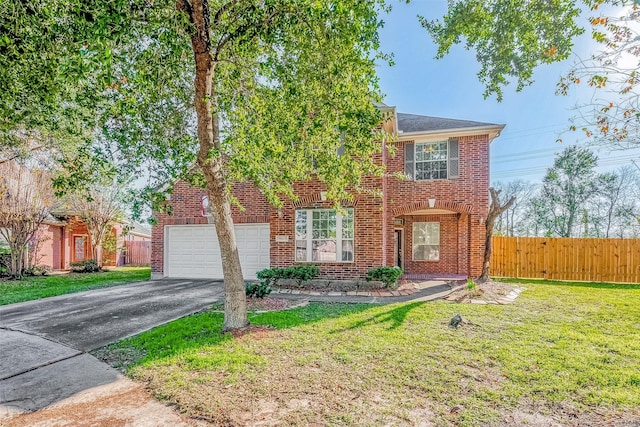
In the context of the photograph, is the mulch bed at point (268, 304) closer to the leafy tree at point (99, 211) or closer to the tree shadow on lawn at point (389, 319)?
the tree shadow on lawn at point (389, 319)

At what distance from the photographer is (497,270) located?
13461 mm

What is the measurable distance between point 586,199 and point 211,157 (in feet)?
85.7

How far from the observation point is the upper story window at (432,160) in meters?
11.9

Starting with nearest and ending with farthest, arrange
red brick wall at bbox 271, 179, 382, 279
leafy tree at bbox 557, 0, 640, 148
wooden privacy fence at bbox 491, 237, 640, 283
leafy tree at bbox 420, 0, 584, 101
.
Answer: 1. leafy tree at bbox 557, 0, 640, 148
2. leafy tree at bbox 420, 0, 584, 101
3. red brick wall at bbox 271, 179, 382, 279
4. wooden privacy fence at bbox 491, 237, 640, 283

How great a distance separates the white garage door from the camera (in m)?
11.9

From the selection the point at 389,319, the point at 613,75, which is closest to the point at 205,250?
the point at 389,319

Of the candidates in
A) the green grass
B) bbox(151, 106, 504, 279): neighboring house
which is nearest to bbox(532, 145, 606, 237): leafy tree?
bbox(151, 106, 504, 279): neighboring house

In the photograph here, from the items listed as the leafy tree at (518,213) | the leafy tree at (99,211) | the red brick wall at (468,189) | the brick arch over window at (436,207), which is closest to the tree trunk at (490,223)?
the red brick wall at (468,189)

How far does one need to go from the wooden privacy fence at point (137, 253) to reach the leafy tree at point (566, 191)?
26.7 m

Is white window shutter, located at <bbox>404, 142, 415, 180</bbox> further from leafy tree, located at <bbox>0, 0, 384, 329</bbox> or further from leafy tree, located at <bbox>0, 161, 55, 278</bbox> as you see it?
leafy tree, located at <bbox>0, 161, 55, 278</bbox>

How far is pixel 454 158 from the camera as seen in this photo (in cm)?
1190

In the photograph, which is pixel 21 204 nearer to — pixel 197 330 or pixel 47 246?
→ pixel 47 246

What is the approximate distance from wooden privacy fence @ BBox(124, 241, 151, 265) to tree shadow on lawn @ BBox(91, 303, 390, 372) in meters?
17.3

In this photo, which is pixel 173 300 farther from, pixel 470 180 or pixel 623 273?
pixel 623 273
